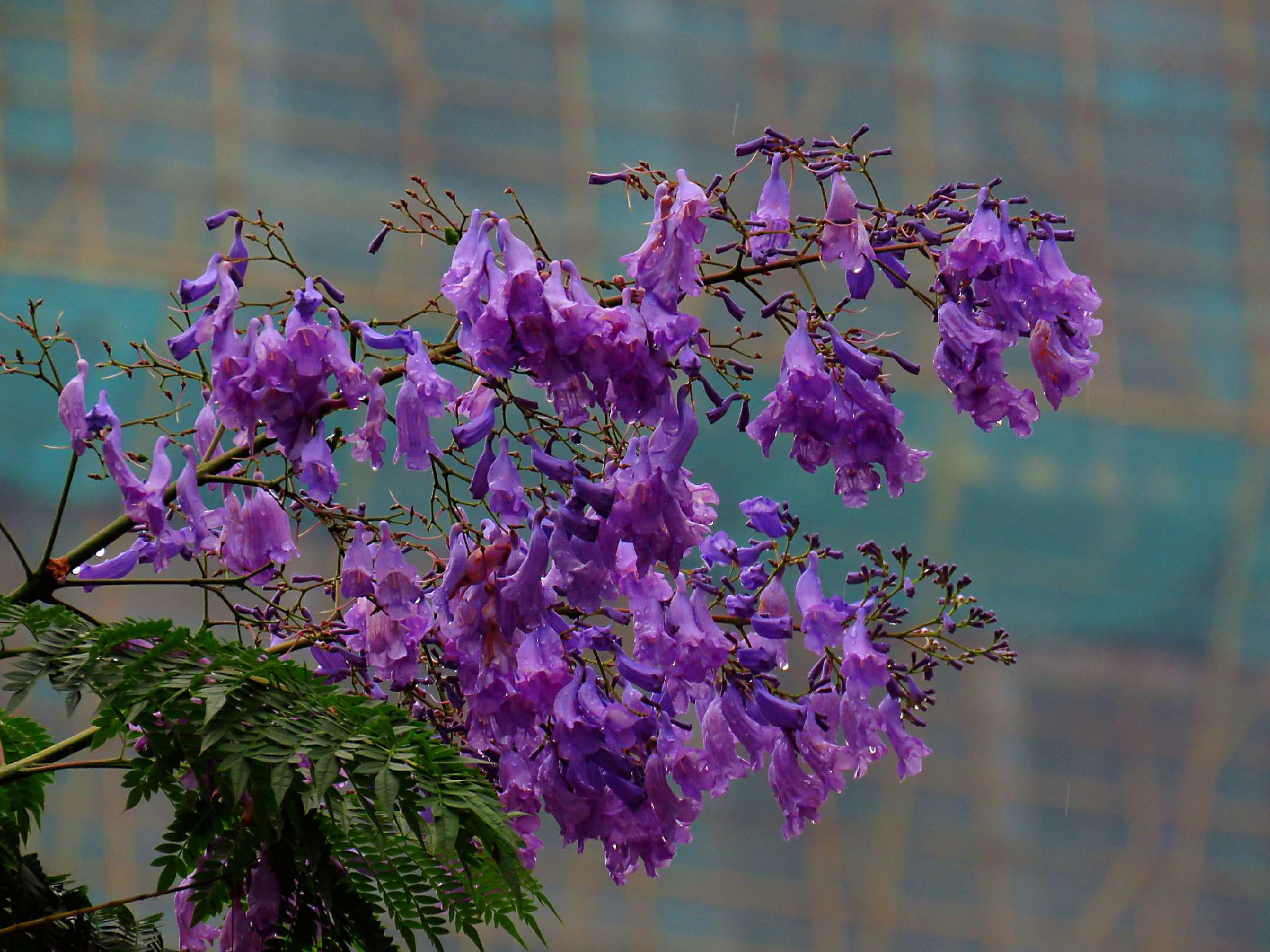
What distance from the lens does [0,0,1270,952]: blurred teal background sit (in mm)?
8273

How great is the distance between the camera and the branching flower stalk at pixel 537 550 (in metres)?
1.43

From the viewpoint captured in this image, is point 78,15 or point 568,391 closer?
point 568,391

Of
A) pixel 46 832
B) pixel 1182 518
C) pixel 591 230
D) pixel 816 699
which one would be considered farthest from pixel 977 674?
pixel 816 699

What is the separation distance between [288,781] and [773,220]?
A: 685 mm

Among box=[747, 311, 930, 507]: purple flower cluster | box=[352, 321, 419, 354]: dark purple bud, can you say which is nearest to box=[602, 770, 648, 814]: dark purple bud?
box=[747, 311, 930, 507]: purple flower cluster

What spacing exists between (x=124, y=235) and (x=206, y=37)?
1.14 meters

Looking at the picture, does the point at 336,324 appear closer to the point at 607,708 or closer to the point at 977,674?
the point at 607,708

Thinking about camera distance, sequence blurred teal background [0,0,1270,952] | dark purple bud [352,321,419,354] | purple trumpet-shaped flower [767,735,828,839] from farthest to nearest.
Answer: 1. blurred teal background [0,0,1270,952]
2. purple trumpet-shaped flower [767,735,828,839]
3. dark purple bud [352,321,419,354]

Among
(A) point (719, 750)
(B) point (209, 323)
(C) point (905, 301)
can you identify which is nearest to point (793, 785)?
(A) point (719, 750)

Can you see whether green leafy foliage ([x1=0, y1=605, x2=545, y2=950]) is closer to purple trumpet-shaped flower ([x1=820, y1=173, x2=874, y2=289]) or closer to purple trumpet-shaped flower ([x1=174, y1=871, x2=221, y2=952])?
purple trumpet-shaped flower ([x1=174, y1=871, x2=221, y2=952])

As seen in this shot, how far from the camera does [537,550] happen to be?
58.5 inches

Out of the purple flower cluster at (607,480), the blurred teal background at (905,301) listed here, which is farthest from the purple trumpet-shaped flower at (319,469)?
the blurred teal background at (905,301)

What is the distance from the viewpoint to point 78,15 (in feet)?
27.9

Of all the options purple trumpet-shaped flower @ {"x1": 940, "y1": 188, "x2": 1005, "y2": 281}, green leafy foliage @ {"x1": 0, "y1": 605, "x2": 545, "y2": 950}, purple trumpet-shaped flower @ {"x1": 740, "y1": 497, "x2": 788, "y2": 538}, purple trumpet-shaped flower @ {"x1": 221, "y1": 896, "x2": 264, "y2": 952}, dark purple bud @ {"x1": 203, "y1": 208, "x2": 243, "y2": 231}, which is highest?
dark purple bud @ {"x1": 203, "y1": 208, "x2": 243, "y2": 231}
